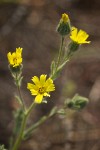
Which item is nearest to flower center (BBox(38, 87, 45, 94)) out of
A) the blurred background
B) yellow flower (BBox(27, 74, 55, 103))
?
yellow flower (BBox(27, 74, 55, 103))

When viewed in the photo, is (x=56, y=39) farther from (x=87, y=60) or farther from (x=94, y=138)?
(x=94, y=138)

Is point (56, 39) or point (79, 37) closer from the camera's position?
point (79, 37)

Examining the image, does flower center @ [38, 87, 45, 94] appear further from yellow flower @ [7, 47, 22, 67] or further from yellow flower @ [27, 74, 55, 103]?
yellow flower @ [7, 47, 22, 67]

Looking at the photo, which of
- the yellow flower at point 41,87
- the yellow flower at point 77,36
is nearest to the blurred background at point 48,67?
the yellow flower at point 41,87

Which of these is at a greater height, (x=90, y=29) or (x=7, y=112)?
(x=90, y=29)

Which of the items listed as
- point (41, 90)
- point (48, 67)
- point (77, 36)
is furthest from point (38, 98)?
point (48, 67)

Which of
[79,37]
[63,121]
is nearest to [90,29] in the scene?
[63,121]

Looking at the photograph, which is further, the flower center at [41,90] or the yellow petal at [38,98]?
the flower center at [41,90]

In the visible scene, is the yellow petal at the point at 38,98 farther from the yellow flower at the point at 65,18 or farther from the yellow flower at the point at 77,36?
the yellow flower at the point at 65,18
